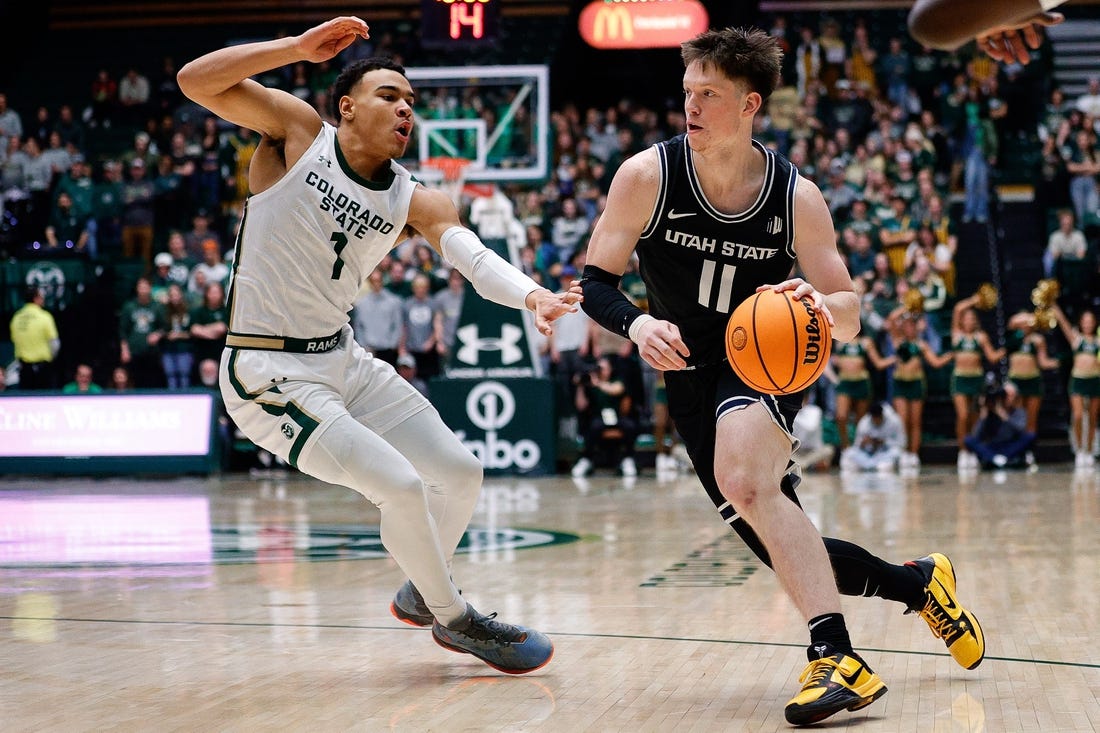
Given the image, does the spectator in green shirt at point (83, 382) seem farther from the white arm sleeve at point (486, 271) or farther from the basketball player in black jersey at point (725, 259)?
the basketball player in black jersey at point (725, 259)

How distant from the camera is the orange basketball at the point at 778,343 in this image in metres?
4.37

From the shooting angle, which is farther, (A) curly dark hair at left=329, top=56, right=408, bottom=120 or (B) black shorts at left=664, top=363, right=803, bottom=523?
(A) curly dark hair at left=329, top=56, right=408, bottom=120

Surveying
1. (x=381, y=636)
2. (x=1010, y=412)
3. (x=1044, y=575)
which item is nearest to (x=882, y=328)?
(x=1010, y=412)

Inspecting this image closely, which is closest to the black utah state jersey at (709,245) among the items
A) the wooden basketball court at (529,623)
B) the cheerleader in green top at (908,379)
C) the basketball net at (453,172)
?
the wooden basketball court at (529,623)

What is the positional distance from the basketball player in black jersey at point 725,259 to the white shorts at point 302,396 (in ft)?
3.17

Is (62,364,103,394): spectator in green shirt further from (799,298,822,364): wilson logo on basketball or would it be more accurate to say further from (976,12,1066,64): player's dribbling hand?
(976,12,1066,64): player's dribbling hand

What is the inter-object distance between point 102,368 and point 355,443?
48.5 ft

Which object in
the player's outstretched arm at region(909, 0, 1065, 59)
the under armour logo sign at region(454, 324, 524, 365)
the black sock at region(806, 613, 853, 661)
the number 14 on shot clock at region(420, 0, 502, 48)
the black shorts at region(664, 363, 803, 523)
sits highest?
the number 14 on shot clock at region(420, 0, 502, 48)

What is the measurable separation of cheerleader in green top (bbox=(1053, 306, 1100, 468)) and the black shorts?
12943mm

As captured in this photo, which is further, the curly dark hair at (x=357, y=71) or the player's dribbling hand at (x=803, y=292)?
the curly dark hair at (x=357, y=71)

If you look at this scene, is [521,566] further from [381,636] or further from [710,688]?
[710,688]

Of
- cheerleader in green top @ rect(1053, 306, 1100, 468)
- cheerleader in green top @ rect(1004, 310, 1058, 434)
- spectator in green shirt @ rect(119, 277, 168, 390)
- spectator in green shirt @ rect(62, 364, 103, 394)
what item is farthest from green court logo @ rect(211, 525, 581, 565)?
cheerleader in green top @ rect(1053, 306, 1100, 468)

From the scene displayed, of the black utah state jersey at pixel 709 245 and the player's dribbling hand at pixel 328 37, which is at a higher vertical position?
the player's dribbling hand at pixel 328 37

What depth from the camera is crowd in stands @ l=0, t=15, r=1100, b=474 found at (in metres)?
17.0
